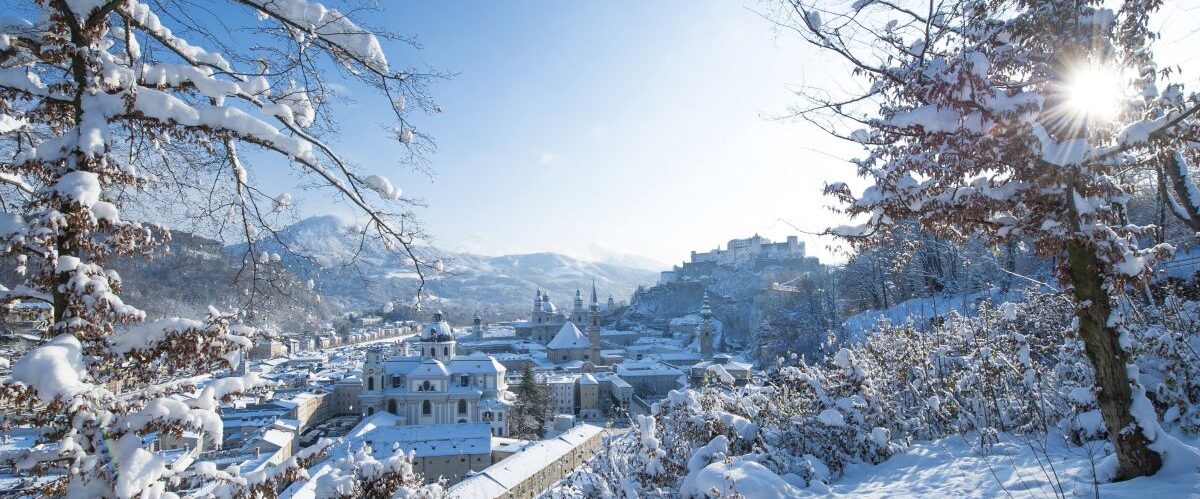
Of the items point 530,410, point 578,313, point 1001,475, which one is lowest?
point 530,410

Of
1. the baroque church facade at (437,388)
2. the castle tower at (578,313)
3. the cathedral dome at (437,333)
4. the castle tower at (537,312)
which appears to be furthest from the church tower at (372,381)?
the castle tower at (578,313)

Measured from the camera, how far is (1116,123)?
3.47 meters

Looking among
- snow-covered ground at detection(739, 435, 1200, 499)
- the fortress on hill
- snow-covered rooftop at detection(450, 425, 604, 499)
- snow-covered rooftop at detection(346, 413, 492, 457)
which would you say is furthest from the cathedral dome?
the fortress on hill

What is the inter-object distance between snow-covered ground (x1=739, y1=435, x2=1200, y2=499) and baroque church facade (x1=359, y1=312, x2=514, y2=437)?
29.3 metres

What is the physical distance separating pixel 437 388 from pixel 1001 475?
109ft

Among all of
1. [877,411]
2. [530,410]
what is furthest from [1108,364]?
[530,410]

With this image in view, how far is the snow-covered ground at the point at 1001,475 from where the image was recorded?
317cm

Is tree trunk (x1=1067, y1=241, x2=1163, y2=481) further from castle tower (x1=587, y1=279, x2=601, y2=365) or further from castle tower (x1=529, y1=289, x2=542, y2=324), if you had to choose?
castle tower (x1=529, y1=289, x2=542, y2=324)

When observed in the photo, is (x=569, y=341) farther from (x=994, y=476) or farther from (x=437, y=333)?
(x=994, y=476)

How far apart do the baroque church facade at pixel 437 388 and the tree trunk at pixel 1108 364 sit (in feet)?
102

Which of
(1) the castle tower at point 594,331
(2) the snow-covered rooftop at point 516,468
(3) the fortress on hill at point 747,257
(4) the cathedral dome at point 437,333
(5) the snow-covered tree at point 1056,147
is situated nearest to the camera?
(5) the snow-covered tree at point 1056,147

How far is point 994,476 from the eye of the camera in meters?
3.55

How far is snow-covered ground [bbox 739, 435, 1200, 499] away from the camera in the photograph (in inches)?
125

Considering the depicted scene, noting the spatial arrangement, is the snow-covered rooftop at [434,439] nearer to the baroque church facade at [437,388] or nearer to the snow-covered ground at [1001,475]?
the baroque church facade at [437,388]
